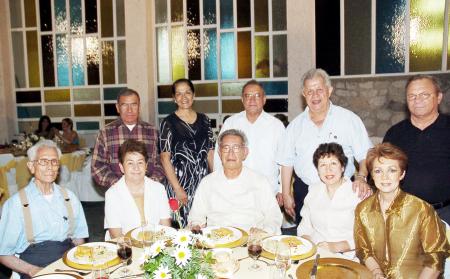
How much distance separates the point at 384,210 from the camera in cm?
248

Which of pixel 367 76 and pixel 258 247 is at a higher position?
pixel 367 76

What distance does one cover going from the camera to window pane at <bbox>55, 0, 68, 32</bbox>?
934 cm

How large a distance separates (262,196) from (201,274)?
5.18 ft

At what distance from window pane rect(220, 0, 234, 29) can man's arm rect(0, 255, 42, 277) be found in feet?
22.4

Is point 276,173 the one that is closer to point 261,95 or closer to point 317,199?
point 261,95

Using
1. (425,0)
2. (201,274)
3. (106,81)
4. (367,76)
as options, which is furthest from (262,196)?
(106,81)

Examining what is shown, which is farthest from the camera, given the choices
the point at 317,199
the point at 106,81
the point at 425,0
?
the point at 106,81

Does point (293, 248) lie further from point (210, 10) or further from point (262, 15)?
point (210, 10)

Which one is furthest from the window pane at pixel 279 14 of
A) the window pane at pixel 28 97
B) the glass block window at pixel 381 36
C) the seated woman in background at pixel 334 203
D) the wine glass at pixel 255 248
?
the wine glass at pixel 255 248

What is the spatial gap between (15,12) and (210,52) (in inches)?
194

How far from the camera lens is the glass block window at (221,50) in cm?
839

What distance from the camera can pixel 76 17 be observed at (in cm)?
929

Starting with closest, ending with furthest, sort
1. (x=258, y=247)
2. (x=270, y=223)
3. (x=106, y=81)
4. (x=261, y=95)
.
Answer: (x=258, y=247), (x=270, y=223), (x=261, y=95), (x=106, y=81)

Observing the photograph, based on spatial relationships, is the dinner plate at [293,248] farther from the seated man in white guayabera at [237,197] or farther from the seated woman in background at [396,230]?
the seated man in white guayabera at [237,197]
